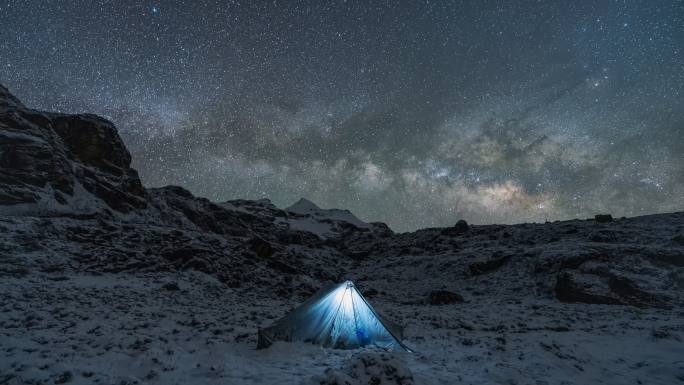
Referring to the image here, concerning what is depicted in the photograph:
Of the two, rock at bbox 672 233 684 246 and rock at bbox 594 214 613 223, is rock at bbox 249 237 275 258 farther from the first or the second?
rock at bbox 594 214 613 223

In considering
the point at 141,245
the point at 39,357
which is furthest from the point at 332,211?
the point at 39,357

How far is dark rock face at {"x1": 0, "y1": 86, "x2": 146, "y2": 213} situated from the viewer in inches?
1101

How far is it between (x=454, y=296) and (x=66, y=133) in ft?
151

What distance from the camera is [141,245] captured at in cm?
2380

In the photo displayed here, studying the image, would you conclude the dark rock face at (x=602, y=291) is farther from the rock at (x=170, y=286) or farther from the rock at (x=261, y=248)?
the rock at (x=261, y=248)

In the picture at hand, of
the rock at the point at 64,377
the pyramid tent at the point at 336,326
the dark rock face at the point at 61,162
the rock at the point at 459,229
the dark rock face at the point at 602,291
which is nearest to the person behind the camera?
the rock at the point at 64,377

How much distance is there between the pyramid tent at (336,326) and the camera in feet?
33.7

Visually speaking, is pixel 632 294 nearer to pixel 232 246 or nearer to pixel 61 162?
pixel 232 246

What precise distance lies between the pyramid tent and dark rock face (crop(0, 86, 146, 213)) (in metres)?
27.1

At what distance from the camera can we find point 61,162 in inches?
1270

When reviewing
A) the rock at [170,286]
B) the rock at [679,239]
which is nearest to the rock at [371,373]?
the rock at [170,286]

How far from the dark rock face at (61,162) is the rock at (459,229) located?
118ft

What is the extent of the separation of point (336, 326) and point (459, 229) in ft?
111

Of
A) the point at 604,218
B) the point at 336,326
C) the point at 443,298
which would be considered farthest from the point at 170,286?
the point at 604,218
